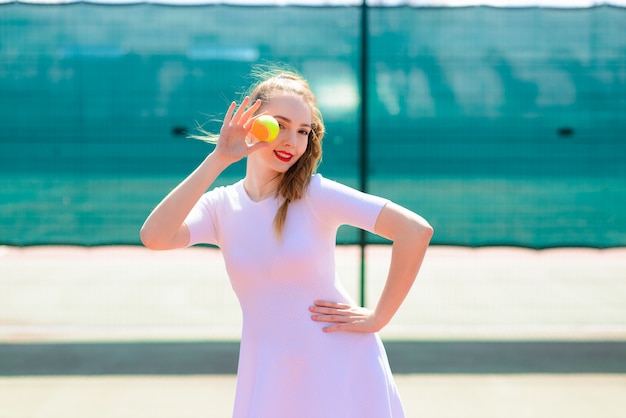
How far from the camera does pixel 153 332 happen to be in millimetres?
5316

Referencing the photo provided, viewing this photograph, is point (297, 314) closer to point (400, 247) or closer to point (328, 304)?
point (328, 304)

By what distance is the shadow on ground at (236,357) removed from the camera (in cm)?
454

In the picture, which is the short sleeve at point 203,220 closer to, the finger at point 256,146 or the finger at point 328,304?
the finger at point 256,146

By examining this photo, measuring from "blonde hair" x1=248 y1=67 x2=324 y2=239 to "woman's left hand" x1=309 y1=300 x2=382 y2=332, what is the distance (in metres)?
0.22

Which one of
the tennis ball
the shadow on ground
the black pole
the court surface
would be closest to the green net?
the black pole

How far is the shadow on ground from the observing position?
4539 millimetres

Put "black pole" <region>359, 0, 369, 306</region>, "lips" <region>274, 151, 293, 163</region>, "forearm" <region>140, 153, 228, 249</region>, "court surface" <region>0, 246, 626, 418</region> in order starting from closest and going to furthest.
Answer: "forearm" <region>140, 153, 228, 249</region>
"lips" <region>274, 151, 293, 163</region>
"court surface" <region>0, 246, 626, 418</region>
"black pole" <region>359, 0, 369, 306</region>

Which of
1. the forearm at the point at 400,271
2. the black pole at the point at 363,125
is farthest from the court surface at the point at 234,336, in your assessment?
the forearm at the point at 400,271

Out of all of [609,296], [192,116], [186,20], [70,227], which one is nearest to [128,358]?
[70,227]

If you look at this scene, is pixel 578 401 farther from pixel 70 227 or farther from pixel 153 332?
pixel 70 227

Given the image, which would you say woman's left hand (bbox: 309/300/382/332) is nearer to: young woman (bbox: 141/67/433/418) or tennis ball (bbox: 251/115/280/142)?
young woman (bbox: 141/67/433/418)

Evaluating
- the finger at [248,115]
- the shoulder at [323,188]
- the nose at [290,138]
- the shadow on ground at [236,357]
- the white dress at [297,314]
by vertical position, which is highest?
the finger at [248,115]

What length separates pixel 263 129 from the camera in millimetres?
1956

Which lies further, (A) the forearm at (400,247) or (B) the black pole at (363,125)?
(B) the black pole at (363,125)
